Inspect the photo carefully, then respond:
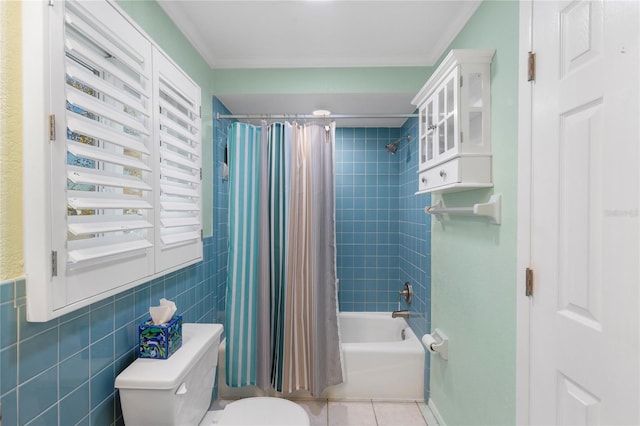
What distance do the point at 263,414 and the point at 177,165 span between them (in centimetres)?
123

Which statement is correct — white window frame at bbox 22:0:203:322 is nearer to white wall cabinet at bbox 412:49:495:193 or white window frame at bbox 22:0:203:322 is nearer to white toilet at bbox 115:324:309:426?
white toilet at bbox 115:324:309:426

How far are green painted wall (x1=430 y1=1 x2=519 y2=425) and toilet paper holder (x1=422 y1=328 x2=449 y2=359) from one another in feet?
0.14

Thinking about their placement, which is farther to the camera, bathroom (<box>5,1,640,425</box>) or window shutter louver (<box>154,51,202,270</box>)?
window shutter louver (<box>154,51,202,270</box>)

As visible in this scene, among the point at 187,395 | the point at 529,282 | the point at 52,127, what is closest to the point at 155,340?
the point at 187,395

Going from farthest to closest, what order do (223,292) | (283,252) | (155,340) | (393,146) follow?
(393,146), (223,292), (283,252), (155,340)

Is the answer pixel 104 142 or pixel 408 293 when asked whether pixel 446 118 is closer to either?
pixel 104 142

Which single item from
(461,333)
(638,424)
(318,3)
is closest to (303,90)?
(318,3)

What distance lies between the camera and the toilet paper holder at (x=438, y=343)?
5.99 feet

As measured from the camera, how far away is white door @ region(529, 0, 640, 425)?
735mm

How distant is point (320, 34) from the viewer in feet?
6.19

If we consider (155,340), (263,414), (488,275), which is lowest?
(263,414)

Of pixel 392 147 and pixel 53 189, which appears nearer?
pixel 53 189

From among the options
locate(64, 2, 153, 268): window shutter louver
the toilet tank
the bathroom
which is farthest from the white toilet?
locate(64, 2, 153, 268): window shutter louver

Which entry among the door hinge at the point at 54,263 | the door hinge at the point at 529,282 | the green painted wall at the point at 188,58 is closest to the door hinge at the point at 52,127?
the door hinge at the point at 54,263
